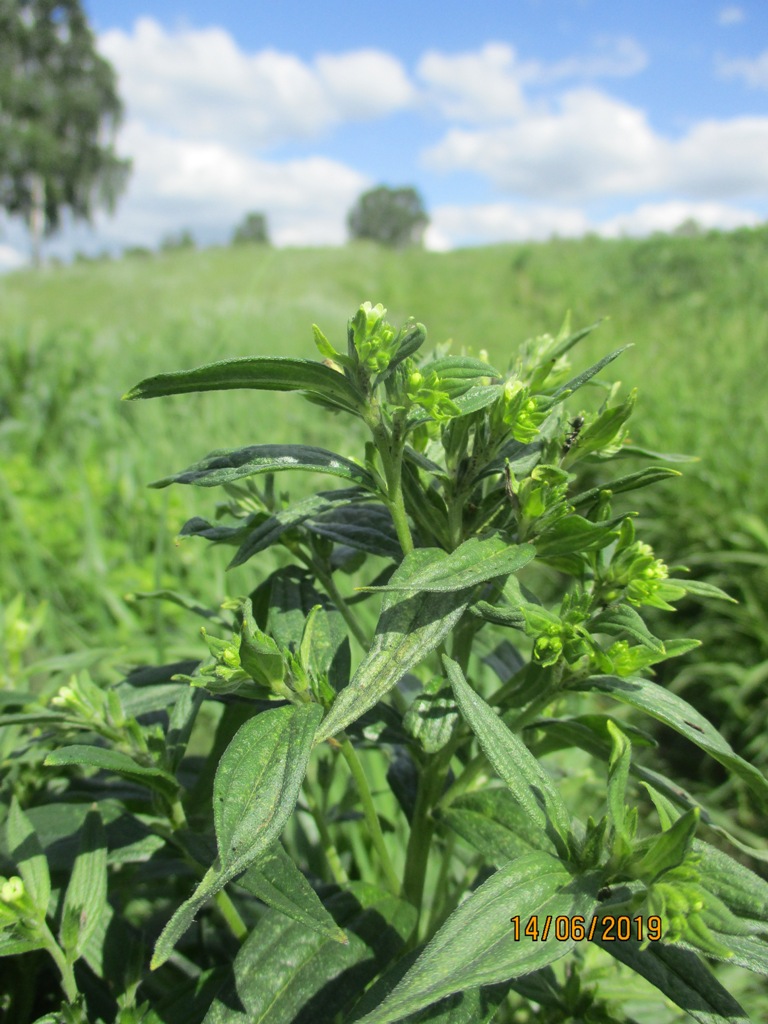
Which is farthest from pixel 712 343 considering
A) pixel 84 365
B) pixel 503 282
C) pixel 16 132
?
pixel 16 132

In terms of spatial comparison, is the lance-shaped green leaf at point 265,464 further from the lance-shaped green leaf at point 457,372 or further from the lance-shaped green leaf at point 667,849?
the lance-shaped green leaf at point 667,849

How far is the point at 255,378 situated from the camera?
24.6 inches

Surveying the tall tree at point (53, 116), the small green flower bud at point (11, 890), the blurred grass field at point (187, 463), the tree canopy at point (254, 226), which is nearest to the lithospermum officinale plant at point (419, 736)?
the small green flower bud at point (11, 890)

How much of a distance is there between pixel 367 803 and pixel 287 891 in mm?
178

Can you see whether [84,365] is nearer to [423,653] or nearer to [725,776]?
[725,776]

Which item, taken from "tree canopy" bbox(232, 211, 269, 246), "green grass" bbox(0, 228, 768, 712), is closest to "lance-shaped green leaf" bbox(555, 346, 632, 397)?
"green grass" bbox(0, 228, 768, 712)

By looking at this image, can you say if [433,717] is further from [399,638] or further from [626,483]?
[626,483]

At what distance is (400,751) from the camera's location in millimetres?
1020

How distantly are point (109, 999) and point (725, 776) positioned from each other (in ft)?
7.16

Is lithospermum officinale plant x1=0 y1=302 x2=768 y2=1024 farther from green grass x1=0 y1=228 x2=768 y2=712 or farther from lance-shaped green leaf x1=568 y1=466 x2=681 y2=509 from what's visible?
green grass x1=0 y1=228 x2=768 y2=712

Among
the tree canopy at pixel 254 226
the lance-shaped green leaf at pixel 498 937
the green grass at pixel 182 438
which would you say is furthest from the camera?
the tree canopy at pixel 254 226

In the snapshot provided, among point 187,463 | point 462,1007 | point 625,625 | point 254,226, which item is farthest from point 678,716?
point 254,226

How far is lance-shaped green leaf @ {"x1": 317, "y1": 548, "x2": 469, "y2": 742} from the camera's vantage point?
58cm
